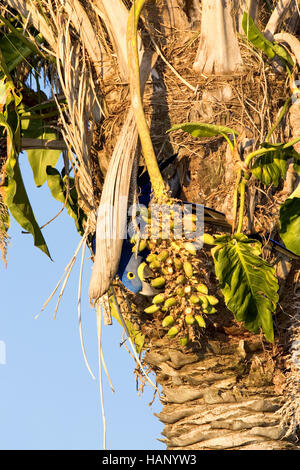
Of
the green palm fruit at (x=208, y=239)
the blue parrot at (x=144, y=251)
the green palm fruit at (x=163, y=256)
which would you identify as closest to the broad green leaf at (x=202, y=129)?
A: the blue parrot at (x=144, y=251)

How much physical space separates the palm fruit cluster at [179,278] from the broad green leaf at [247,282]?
0.10m

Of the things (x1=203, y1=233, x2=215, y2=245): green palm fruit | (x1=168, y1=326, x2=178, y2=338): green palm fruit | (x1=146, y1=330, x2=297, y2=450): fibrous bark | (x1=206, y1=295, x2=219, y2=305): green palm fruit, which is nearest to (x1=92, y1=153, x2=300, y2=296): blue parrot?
(x1=203, y1=233, x2=215, y2=245): green palm fruit

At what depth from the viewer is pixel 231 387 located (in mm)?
4199

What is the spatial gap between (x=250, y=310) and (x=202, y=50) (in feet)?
4.52

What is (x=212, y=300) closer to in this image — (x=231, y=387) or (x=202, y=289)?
(x=202, y=289)

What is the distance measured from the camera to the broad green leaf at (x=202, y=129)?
3.81 metres

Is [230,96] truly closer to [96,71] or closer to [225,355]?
[96,71]

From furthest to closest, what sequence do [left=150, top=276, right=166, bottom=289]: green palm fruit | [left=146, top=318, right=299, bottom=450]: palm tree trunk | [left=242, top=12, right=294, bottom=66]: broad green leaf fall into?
[left=146, top=318, right=299, bottom=450]: palm tree trunk → [left=242, top=12, right=294, bottom=66]: broad green leaf → [left=150, top=276, right=166, bottom=289]: green palm fruit

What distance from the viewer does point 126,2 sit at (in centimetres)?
429

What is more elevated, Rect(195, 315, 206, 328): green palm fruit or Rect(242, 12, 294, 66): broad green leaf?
Rect(242, 12, 294, 66): broad green leaf

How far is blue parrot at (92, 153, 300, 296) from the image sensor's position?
3904 millimetres

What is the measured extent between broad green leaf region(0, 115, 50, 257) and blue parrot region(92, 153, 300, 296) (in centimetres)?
50

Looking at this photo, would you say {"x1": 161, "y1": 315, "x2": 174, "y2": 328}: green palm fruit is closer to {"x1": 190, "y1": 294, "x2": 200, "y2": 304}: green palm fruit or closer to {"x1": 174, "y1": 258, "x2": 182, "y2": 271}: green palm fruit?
{"x1": 190, "y1": 294, "x2": 200, "y2": 304}: green palm fruit
